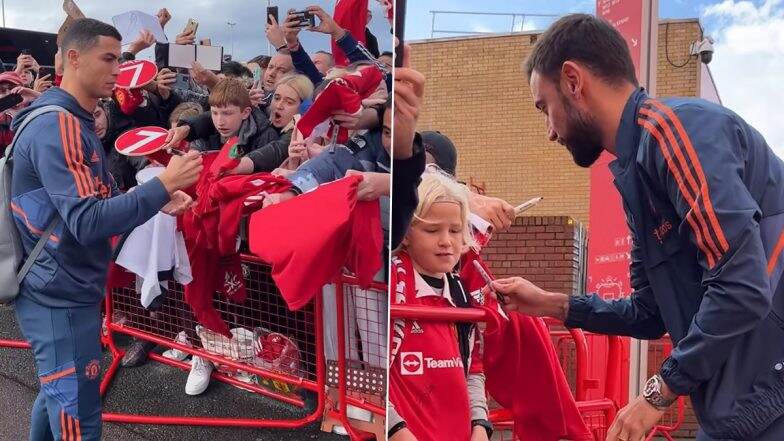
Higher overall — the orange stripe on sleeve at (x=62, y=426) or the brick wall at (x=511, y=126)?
the brick wall at (x=511, y=126)

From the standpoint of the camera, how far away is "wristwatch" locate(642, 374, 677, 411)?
3.07ft

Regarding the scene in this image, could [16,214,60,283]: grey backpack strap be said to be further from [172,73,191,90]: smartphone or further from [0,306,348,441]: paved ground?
[172,73,191,90]: smartphone

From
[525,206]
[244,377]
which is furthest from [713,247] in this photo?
[244,377]

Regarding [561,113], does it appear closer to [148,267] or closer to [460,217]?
[460,217]

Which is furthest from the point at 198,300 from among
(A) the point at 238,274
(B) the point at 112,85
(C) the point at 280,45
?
(C) the point at 280,45

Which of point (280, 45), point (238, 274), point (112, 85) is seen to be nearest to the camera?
point (280, 45)

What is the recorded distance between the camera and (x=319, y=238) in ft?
3.19

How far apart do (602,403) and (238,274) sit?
31.9 inches

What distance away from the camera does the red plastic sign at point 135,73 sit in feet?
3.72

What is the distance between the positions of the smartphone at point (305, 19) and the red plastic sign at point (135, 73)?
11.7 inches

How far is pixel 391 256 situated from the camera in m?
0.89

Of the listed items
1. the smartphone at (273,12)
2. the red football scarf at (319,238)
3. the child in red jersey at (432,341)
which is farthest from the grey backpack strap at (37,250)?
the child in red jersey at (432,341)

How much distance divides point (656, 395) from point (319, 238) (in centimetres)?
51

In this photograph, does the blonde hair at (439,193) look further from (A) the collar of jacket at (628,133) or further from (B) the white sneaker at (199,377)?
(B) the white sneaker at (199,377)
